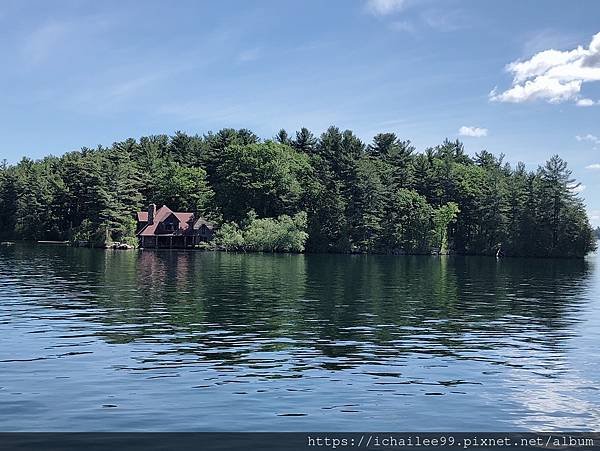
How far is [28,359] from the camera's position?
20.4 m

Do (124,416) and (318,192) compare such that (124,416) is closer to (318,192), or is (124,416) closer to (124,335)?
(124,335)

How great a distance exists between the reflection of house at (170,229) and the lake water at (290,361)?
89617 mm

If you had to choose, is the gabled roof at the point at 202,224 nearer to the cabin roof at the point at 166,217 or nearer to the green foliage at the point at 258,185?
the cabin roof at the point at 166,217

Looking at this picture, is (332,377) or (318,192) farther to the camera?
Answer: (318,192)

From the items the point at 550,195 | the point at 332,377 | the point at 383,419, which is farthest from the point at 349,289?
the point at 550,195

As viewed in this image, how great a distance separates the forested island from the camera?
13088cm

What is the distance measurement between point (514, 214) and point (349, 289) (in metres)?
97.4

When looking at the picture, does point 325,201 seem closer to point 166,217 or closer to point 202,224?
point 202,224

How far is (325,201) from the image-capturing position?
131875mm

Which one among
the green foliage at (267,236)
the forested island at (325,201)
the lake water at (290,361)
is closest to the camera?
the lake water at (290,361)

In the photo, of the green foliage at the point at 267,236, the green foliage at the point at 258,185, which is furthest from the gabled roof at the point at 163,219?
the green foliage at the point at 267,236

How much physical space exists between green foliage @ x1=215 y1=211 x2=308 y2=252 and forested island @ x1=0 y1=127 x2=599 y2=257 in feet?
0.74

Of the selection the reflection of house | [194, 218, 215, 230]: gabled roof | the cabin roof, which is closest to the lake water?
[194, 218, 215, 230]: gabled roof

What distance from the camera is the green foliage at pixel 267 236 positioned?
124750mm
